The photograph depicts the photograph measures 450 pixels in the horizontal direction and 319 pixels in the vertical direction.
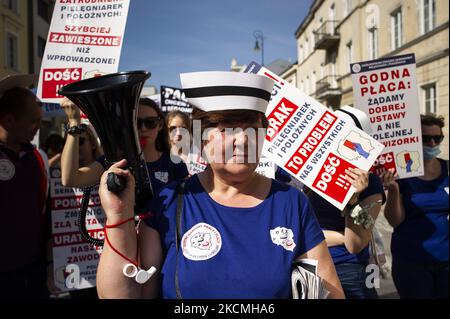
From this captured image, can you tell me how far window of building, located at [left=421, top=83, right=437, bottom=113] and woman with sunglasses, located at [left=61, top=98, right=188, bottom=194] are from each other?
997 cm

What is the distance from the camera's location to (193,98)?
1432 mm

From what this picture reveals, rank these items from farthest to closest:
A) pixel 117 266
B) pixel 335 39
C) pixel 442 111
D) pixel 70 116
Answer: pixel 442 111 → pixel 335 39 → pixel 70 116 → pixel 117 266

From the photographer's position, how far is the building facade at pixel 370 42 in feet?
13.9

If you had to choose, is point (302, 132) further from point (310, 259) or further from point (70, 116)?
point (70, 116)

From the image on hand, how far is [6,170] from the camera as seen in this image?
218cm

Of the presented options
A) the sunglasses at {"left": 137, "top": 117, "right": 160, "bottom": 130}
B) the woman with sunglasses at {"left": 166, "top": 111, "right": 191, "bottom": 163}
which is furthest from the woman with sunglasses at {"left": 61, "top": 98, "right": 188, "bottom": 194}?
the woman with sunglasses at {"left": 166, "top": 111, "right": 191, "bottom": 163}

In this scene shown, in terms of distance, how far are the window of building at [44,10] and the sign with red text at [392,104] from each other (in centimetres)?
245

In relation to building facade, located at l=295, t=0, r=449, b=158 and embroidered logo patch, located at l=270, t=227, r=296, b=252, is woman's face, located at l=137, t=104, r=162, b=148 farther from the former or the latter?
building facade, located at l=295, t=0, r=449, b=158

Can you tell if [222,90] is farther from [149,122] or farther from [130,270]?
[149,122]

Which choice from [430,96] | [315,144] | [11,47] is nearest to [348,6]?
[315,144]

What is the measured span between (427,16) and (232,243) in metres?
9.20
